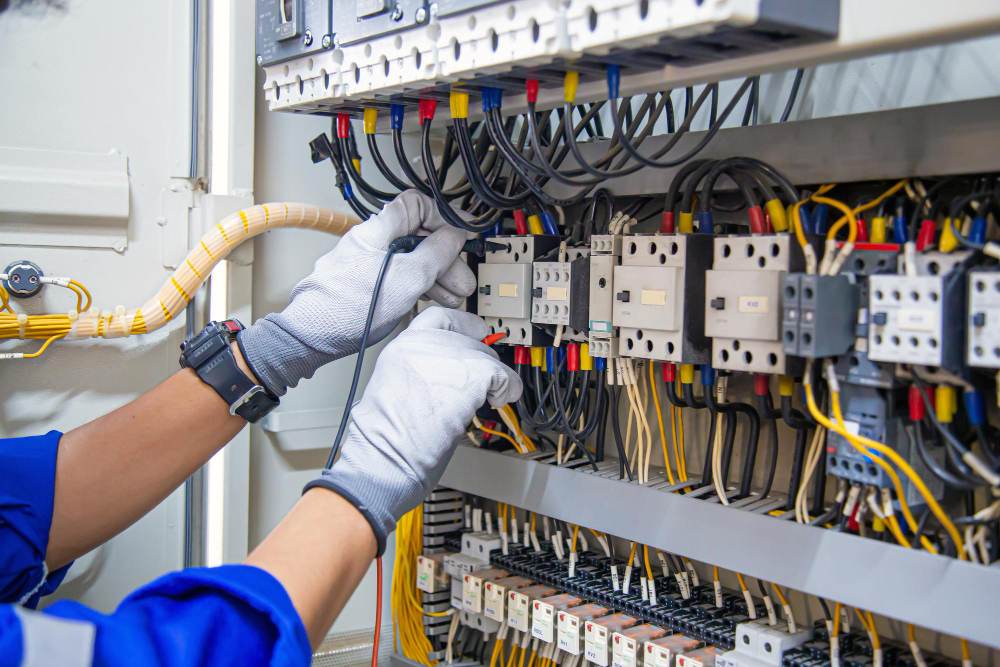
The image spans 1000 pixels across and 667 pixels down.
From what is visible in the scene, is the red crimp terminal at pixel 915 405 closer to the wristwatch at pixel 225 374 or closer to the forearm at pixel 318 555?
the forearm at pixel 318 555

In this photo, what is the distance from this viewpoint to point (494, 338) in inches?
57.3

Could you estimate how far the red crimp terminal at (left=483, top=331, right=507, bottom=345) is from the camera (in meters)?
1.45

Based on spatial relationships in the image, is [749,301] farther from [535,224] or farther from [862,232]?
[535,224]

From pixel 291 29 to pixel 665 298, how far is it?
2.16 feet

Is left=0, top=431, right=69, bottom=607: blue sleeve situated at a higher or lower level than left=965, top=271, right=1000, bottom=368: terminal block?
lower

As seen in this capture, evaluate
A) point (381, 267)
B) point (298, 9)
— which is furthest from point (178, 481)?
point (298, 9)

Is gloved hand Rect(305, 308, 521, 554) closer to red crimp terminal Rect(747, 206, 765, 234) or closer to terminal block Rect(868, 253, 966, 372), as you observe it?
red crimp terminal Rect(747, 206, 765, 234)

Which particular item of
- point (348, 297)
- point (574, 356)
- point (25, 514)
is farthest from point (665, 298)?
point (25, 514)

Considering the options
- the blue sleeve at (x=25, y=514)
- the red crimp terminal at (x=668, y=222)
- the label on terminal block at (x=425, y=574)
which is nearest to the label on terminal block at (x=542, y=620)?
the label on terminal block at (x=425, y=574)

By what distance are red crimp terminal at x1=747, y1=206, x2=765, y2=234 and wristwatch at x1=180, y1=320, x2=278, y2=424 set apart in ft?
2.51

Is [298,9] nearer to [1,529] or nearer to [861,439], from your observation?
[1,529]

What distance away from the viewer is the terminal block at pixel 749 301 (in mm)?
1085

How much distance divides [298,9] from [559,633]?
1.05m

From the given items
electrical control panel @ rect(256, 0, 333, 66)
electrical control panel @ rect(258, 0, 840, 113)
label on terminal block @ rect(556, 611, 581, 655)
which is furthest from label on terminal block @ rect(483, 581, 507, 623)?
electrical control panel @ rect(256, 0, 333, 66)
